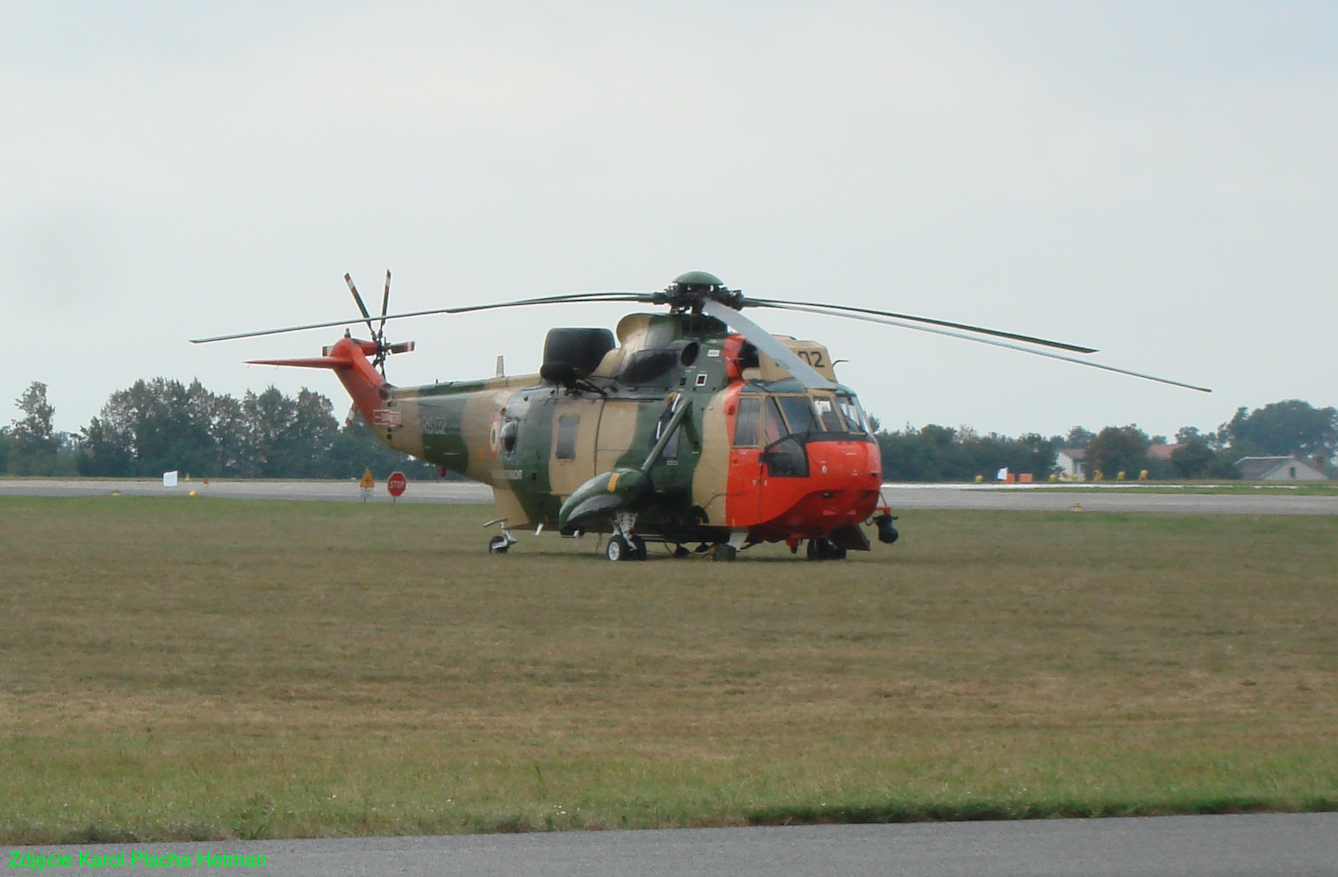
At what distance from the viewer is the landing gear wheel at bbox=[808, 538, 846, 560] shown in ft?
87.5

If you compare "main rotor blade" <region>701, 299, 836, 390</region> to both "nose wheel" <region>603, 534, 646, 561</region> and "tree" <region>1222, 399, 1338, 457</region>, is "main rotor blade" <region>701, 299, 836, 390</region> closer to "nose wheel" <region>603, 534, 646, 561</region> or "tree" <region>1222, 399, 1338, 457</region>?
"nose wheel" <region>603, 534, 646, 561</region>

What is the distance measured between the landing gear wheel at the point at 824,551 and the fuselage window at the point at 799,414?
8.87 feet

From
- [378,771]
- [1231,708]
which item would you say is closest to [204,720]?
[378,771]

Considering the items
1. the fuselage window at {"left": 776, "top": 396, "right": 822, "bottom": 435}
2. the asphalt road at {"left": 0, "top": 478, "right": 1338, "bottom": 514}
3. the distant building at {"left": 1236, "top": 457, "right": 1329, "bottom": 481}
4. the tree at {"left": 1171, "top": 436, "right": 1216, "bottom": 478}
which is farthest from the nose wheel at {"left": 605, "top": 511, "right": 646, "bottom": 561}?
the distant building at {"left": 1236, "top": 457, "right": 1329, "bottom": 481}

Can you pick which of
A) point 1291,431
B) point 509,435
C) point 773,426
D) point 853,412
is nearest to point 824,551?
point 853,412

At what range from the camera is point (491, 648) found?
1447 cm

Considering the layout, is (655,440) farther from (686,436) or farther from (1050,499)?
(1050,499)

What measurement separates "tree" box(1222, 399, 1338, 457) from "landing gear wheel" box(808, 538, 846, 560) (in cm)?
15619

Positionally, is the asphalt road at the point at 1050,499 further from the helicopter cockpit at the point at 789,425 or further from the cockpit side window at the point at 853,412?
the helicopter cockpit at the point at 789,425

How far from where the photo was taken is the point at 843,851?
6.98m

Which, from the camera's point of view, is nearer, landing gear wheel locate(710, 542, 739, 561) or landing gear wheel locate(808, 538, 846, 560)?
landing gear wheel locate(710, 542, 739, 561)

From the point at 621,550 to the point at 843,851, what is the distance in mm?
19146

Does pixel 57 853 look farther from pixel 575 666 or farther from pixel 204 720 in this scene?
pixel 575 666

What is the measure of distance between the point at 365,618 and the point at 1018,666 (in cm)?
686
